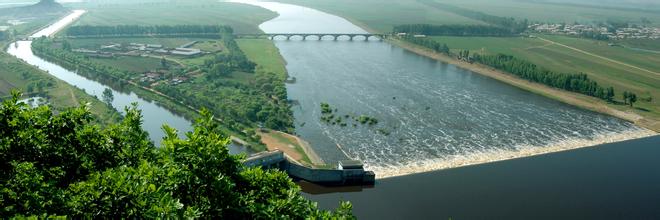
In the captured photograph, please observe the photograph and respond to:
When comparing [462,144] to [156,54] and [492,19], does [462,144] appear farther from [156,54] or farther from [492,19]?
[492,19]

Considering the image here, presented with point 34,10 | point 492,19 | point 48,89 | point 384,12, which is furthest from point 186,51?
point 492,19

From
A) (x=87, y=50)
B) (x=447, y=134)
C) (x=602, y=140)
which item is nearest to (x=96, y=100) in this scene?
(x=87, y=50)

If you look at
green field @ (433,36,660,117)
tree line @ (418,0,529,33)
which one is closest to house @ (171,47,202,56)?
green field @ (433,36,660,117)

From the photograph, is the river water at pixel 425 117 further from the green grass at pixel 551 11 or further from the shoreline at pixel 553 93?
the green grass at pixel 551 11

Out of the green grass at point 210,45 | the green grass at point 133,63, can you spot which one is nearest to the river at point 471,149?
the green grass at point 210,45

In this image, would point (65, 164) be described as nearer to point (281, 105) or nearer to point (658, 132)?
point (281, 105)
